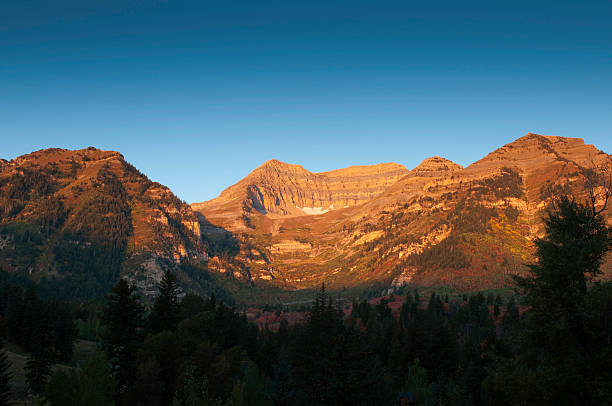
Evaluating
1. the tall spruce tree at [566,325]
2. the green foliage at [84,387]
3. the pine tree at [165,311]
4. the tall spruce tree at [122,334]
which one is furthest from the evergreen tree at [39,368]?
the tall spruce tree at [566,325]

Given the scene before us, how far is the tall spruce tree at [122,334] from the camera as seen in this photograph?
2496 inches

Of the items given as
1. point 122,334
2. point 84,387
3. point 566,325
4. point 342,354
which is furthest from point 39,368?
point 566,325

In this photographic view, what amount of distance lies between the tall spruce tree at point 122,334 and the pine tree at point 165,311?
14.1 meters

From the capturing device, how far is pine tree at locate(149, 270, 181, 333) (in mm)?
79938

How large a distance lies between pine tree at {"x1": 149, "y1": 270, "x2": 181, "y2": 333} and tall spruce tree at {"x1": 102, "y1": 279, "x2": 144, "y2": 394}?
46.4 ft

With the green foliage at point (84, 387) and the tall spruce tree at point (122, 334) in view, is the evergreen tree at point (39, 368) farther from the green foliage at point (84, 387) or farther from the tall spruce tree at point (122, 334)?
the green foliage at point (84, 387)

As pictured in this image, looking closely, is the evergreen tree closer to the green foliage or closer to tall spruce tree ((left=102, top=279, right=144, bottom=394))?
tall spruce tree ((left=102, top=279, right=144, bottom=394))

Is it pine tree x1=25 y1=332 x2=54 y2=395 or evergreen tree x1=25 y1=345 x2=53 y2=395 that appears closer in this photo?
evergreen tree x1=25 y1=345 x2=53 y2=395

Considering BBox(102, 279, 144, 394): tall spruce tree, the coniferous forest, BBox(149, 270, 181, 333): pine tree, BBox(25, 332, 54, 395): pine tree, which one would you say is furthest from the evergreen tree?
BBox(102, 279, 144, 394): tall spruce tree

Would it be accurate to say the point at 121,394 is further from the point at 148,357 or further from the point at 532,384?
the point at 532,384

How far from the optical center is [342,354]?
105ft

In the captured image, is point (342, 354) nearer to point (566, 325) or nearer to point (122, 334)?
point (566, 325)

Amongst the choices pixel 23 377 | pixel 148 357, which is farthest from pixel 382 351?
pixel 23 377

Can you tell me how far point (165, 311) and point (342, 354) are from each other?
56.9 m
